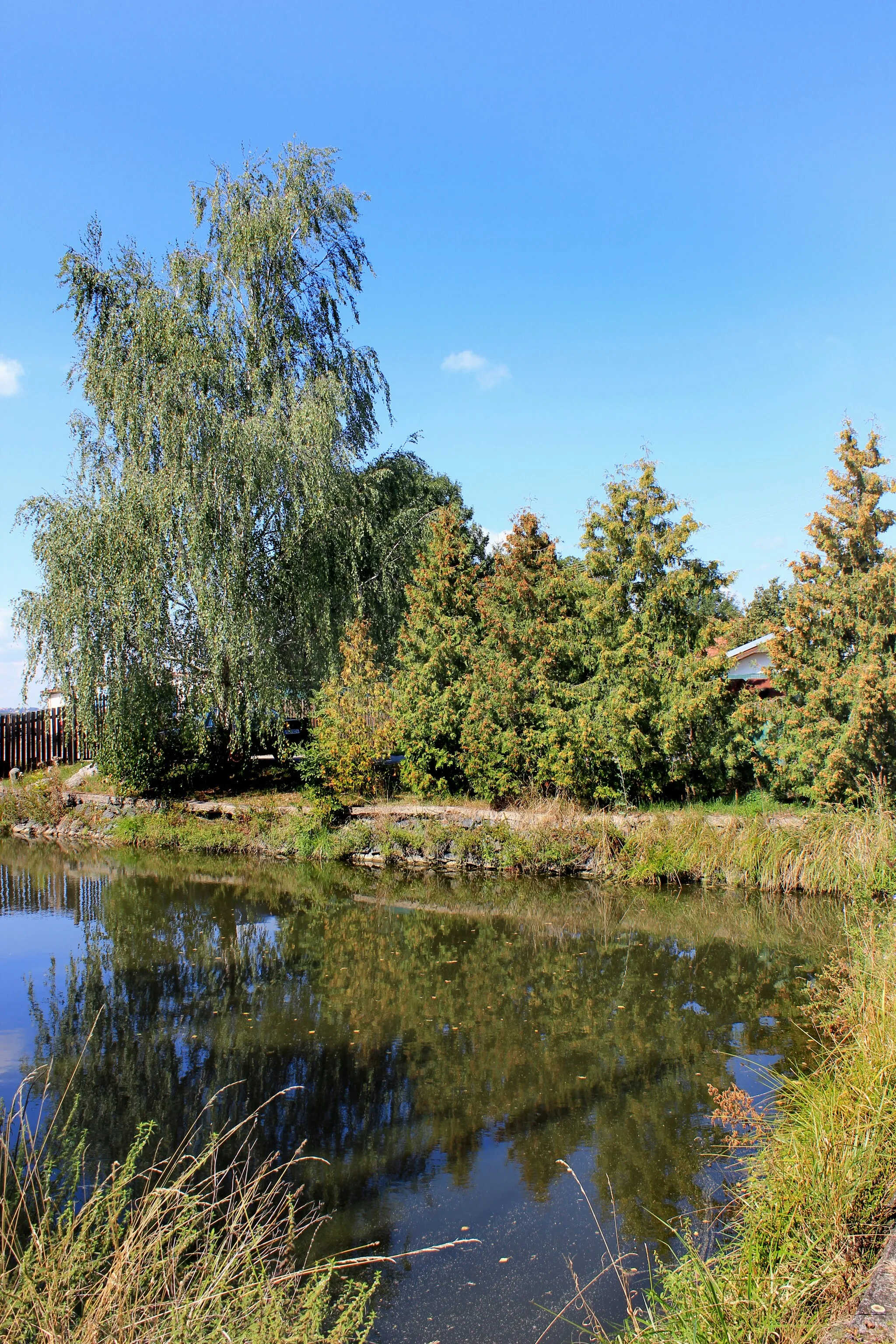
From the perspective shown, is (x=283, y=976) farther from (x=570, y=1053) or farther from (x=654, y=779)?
(x=654, y=779)

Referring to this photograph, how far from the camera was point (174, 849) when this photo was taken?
59.9ft

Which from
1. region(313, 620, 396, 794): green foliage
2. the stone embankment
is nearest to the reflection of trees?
region(313, 620, 396, 794): green foliage

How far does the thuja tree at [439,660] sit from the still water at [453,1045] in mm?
4164

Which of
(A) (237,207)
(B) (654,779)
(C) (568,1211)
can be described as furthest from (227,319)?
(C) (568,1211)

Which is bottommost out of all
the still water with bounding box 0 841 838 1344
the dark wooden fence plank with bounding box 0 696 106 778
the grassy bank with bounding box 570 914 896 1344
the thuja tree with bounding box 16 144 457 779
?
the still water with bounding box 0 841 838 1344

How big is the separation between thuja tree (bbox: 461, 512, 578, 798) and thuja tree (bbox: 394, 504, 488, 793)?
39 centimetres

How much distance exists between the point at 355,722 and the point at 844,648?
8.79m

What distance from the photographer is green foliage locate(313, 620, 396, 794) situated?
17.2 meters

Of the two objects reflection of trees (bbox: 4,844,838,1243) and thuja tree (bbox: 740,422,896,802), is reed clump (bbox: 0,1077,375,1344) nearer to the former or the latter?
reflection of trees (bbox: 4,844,838,1243)

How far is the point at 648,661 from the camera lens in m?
15.3

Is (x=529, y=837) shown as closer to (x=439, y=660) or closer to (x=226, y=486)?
(x=439, y=660)

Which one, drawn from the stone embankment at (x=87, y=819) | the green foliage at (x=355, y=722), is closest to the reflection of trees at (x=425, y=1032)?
the green foliage at (x=355, y=722)

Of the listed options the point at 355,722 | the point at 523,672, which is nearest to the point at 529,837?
the point at 523,672

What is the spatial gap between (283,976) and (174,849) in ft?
31.5
